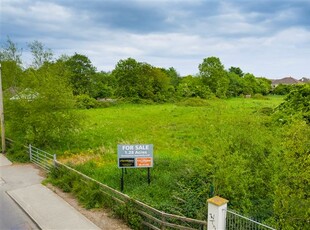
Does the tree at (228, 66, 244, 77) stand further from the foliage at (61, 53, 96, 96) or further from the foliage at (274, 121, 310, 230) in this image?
the foliage at (274, 121, 310, 230)

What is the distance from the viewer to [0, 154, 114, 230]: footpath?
9430mm

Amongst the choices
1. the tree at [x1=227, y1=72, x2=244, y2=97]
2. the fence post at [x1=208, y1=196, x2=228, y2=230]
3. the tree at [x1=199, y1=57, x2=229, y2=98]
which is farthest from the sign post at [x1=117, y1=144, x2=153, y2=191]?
the tree at [x1=227, y1=72, x2=244, y2=97]

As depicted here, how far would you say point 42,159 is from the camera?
1548 centimetres

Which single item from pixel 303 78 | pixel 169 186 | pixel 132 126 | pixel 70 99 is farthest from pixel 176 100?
pixel 303 78

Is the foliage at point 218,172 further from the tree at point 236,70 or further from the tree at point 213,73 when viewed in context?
the tree at point 236,70

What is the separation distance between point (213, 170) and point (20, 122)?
12860mm

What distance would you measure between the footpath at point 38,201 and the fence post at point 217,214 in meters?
3.86

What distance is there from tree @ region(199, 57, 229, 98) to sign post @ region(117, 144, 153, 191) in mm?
49795

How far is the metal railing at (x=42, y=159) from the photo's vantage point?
14.4m

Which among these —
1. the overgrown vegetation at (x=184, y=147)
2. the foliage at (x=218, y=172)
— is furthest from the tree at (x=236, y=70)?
the foliage at (x=218, y=172)

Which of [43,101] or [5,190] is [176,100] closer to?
[43,101]

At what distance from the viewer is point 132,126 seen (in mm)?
26562

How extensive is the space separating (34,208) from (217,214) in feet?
22.4

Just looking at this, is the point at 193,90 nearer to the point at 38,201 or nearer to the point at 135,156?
the point at 135,156
